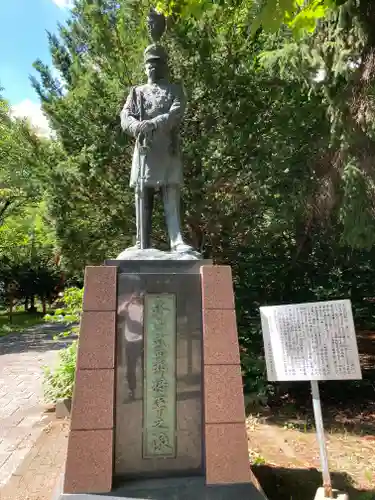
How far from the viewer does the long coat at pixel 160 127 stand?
4176 millimetres

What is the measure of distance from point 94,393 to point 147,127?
2290 millimetres

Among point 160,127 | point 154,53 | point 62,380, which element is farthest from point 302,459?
point 154,53

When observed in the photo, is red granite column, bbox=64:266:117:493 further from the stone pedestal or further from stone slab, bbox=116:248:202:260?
stone slab, bbox=116:248:202:260

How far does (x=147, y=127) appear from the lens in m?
4.08

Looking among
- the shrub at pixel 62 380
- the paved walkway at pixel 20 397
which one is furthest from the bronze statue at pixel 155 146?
the shrub at pixel 62 380

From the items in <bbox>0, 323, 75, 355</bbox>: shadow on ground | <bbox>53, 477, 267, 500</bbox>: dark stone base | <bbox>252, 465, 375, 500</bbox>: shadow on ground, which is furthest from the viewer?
<bbox>0, 323, 75, 355</bbox>: shadow on ground

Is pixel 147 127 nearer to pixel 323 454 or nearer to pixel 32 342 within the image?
pixel 323 454

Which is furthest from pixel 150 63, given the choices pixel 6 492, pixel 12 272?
pixel 12 272

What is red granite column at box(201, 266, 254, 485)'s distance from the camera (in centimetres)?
326

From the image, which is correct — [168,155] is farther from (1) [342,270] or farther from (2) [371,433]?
(2) [371,433]

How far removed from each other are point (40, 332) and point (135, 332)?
14.3m

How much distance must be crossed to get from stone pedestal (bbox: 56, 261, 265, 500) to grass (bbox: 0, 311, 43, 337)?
14156 millimetres

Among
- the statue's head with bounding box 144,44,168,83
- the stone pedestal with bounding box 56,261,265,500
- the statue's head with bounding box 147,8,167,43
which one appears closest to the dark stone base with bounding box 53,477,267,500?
the stone pedestal with bounding box 56,261,265,500

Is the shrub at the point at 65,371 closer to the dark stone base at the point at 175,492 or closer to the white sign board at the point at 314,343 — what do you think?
the dark stone base at the point at 175,492
